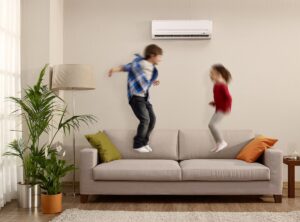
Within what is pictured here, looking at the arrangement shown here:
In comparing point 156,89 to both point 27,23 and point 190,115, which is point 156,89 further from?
point 27,23

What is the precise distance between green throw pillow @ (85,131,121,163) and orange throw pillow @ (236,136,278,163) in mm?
1518

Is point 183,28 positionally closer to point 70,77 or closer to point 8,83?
point 70,77

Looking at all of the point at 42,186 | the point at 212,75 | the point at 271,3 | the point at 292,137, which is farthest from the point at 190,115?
the point at 212,75

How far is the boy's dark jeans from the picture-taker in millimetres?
3703

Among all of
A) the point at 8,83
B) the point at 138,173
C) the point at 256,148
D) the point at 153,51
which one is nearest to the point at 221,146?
the point at 153,51

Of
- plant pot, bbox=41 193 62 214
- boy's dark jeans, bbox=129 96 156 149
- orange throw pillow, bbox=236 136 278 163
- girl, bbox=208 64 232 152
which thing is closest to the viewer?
girl, bbox=208 64 232 152

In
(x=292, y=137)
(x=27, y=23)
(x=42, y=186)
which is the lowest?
(x=42, y=186)

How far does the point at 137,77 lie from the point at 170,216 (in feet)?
5.54

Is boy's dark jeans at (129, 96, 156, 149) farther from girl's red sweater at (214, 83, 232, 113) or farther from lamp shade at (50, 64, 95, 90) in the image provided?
lamp shade at (50, 64, 95, 90)

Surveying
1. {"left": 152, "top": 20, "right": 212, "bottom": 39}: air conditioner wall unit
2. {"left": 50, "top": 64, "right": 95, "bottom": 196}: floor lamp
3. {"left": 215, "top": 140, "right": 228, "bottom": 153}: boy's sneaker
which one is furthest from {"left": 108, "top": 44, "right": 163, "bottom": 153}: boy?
{"left": 152, "top": 20, "right": 212, "bottom": 39}: air conditioner wall unit

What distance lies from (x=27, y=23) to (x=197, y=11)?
2185 millimetres

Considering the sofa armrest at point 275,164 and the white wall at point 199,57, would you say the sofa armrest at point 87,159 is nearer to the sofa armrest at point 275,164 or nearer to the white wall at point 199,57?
the white wall at point 199,57

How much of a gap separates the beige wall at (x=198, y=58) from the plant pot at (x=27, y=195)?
4.17ft

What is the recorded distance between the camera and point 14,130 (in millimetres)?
5262
